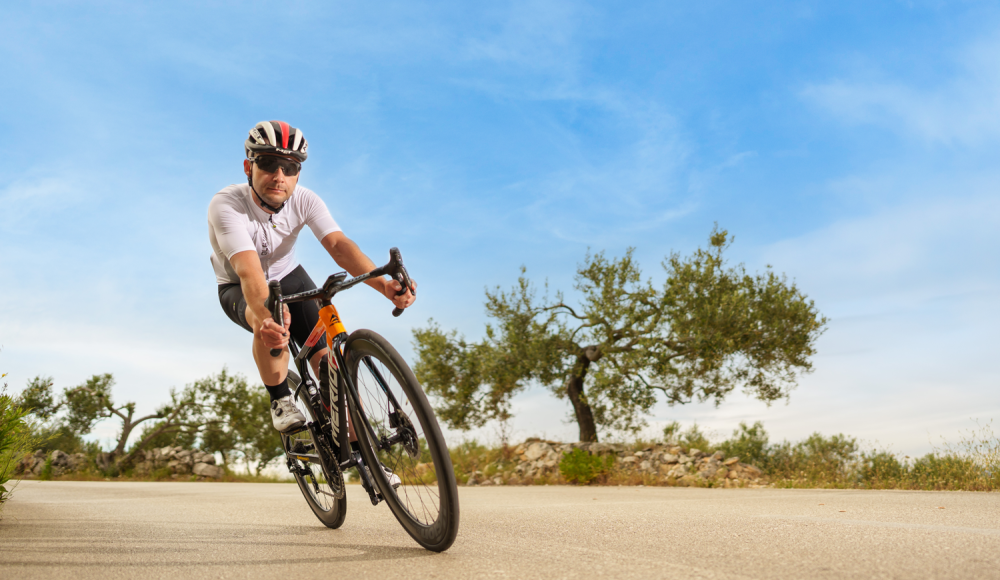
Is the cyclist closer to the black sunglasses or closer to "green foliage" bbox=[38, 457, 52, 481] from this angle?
the black sunglasses

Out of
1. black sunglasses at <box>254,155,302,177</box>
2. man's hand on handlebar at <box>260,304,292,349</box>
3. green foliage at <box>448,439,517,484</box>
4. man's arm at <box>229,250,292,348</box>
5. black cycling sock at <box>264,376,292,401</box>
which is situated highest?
black sunglasses at <box>254,155,302,177</box>

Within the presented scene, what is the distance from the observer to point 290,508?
21.2 feet

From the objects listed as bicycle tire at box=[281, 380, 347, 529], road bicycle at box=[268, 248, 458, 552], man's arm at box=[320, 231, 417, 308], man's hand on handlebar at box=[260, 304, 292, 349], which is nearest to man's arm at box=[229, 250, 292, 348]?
man's hand on handlebar at box=[260, 304, 292, 349]

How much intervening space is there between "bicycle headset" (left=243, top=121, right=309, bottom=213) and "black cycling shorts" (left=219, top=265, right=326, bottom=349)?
0.92 metres

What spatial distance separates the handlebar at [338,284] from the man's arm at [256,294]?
0.17 feet

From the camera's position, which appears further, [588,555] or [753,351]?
[753,351]

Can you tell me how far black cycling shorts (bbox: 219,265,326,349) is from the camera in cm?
426

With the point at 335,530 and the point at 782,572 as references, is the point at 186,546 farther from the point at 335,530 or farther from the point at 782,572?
the point at 782,572

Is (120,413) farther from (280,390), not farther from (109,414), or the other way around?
(280,390)

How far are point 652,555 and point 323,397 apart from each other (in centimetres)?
208

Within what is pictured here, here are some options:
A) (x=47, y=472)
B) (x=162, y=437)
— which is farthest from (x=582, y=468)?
(x=162, y=437)

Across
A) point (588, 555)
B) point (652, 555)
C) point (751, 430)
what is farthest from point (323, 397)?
point (751, 430)

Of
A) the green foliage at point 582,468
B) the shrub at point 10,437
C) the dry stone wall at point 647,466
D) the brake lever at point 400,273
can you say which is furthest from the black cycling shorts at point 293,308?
the dry stone wall at point 647,466

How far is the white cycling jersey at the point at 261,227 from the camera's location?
3.71m
